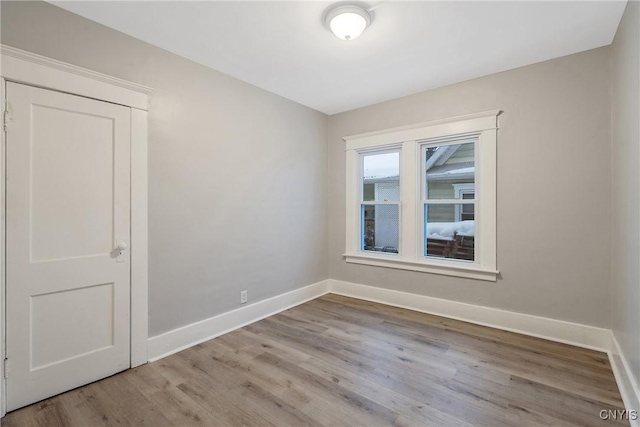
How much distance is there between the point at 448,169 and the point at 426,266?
1.19 meters

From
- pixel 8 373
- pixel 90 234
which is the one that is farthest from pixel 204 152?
pixel 8 373

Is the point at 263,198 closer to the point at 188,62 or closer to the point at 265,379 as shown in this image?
the point at 188,62

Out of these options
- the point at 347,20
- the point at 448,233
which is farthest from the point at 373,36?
the point at 448,233

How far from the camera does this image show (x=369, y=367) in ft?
7.67

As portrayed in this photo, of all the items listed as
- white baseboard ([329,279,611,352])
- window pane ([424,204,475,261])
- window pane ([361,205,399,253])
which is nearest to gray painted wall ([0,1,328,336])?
window pane ([361,205,399,253])

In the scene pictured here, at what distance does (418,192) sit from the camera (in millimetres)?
3668

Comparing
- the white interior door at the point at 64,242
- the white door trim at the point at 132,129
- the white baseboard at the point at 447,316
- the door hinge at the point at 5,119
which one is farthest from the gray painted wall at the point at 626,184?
the door hinge at the point at 5,119

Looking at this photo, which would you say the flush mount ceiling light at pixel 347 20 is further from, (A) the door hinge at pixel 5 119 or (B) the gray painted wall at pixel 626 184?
(A) the door hinge at pixel 5 119

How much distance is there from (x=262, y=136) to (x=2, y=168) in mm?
2151

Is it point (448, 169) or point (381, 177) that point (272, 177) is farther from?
point (448, 169)

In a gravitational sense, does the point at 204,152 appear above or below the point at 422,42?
below

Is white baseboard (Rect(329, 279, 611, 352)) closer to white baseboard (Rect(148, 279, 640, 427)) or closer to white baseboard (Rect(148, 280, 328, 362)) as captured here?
white baseboard (Rect(148, 279, 640, 427))

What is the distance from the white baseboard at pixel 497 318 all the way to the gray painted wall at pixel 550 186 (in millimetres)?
66

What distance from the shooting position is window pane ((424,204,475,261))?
339cm
